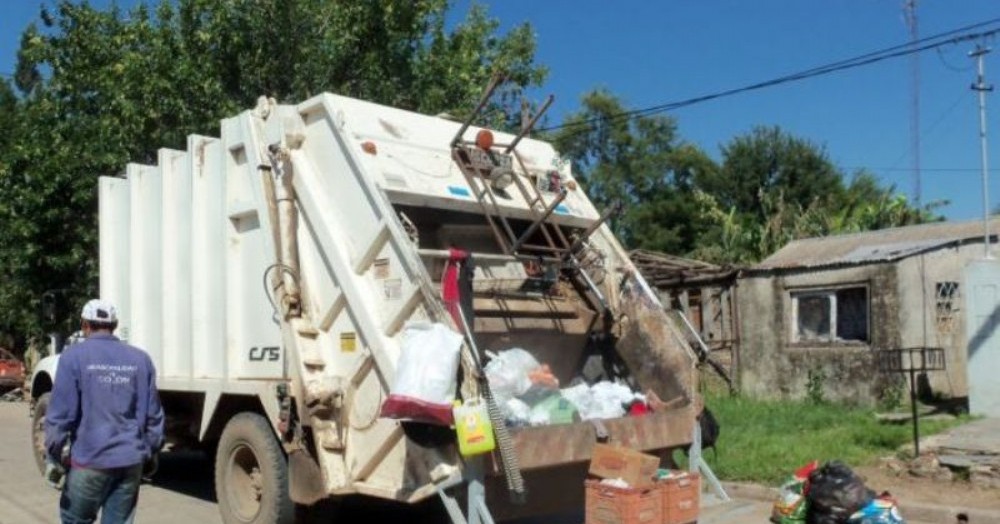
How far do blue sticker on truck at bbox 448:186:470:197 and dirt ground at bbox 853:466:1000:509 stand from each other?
415 cm

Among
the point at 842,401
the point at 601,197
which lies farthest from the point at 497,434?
the point at 601,197

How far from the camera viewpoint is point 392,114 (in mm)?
6477

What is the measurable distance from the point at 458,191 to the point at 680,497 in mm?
2266

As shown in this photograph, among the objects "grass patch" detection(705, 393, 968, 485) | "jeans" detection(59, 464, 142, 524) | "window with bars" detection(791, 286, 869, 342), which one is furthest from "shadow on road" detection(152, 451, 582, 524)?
"window with bars" detection(791, 286, 869, 342)

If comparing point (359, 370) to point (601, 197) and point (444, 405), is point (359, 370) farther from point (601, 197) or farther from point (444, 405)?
point (601, 197)

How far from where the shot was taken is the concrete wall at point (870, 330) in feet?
42.5

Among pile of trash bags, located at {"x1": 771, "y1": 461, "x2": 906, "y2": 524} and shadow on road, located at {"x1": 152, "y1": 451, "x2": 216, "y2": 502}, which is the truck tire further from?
pile of trash bags, located at {"x1": 771, "y1": 461, "x2": 906, "y2": 524}

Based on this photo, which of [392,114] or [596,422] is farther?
[392,114]

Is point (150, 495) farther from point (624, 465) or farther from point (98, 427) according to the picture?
point (624, 465)

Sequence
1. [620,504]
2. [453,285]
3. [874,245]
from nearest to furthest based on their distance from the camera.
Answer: [620,504] < [453,285] < [874,245]

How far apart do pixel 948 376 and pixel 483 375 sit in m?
10.4

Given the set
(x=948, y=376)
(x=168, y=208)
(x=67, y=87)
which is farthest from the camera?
(x=67, y=87)

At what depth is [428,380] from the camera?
482 centimetres

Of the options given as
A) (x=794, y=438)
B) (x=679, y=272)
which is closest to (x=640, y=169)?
(x=679, y=272)
